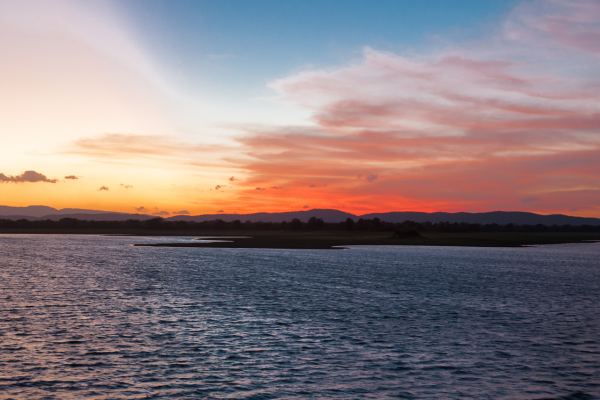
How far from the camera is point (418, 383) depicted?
19234mm

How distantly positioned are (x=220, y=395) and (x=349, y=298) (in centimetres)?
2804

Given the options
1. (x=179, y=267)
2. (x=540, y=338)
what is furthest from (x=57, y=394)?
(x=179, y=267)

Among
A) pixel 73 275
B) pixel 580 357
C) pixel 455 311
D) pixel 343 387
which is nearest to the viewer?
pixel 343 387

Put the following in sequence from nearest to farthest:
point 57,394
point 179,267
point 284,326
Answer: point 57,394, point 284,326, point 179,267

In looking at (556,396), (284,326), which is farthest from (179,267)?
(556,396)

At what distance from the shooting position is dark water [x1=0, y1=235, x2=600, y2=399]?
1869cm

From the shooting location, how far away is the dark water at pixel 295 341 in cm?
1869

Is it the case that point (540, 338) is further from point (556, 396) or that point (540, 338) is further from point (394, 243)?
point (394, 243)

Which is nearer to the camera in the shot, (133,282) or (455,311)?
(455,311)

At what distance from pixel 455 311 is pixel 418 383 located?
20132 mm

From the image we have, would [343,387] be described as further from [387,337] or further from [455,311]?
[455,311]

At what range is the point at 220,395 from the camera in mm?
17547

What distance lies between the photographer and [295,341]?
2658 cm

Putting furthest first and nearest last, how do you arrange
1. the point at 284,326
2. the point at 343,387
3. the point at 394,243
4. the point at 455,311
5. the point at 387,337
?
the point at 394,243 < the point at 455,311 < the point at 284,326 < the point at 387,337 < the point at 343,387
